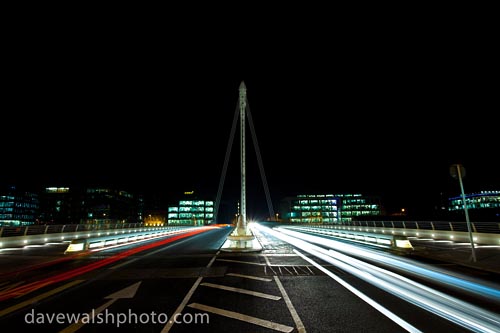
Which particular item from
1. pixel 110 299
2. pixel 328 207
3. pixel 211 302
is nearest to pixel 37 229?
pixel 110 299

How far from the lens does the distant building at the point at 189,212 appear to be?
189m

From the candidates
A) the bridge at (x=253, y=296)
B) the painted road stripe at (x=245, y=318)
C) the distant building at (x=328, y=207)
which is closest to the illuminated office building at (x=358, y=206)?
the distant building at (x=328, y=207)

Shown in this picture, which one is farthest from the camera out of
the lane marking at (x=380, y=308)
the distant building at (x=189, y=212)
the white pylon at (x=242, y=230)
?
the distant building at (x=189, y=212)

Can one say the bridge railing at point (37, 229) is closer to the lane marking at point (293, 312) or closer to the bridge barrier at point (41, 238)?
the bridge barrier at point (41, 238)

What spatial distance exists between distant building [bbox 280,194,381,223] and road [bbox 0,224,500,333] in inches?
7118

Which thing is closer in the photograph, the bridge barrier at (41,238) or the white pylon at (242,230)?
the white pylon at (242,230)

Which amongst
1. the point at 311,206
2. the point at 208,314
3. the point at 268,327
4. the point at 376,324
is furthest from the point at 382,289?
the point at 311,206

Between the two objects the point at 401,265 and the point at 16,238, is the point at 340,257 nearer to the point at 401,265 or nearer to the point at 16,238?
the point at 401,265

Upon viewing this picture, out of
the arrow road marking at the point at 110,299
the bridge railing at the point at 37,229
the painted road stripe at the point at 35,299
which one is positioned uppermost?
the bridge railing at the point at 37,229

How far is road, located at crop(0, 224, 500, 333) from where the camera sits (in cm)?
565

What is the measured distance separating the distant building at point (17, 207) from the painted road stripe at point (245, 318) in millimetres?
201272

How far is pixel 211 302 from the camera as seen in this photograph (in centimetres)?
715

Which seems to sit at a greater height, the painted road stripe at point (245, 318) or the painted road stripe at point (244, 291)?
the painted road stripe at point (245, 318)

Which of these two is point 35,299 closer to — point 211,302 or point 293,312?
point 211,302
